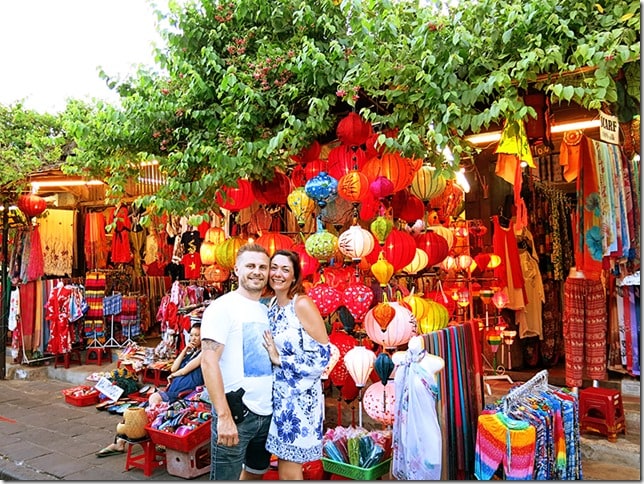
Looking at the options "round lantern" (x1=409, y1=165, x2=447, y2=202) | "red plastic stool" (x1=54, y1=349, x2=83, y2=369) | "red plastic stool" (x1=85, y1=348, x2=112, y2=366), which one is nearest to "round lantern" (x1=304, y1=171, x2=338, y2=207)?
"round lantern" (x1=409, y1=165, x2=447, y2=202)

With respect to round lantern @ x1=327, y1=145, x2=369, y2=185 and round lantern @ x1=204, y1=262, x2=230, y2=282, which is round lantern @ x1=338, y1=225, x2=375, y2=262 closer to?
round lantern @ x1=327, y1=145, x2=369, y2=185

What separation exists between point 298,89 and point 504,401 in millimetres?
3560

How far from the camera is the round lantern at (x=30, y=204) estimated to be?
9.73 meters

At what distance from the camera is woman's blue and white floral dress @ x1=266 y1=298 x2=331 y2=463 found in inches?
149

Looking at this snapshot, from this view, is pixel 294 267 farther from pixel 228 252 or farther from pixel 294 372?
pixel 228 252

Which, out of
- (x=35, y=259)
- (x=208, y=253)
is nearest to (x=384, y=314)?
(x=208, y=253)

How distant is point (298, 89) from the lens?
5434 millimetres

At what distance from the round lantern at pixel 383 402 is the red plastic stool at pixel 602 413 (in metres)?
2.36

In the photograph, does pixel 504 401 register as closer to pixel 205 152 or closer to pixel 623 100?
pixel 623 100

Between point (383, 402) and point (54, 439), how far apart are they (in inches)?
182

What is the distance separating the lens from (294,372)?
12.4ft

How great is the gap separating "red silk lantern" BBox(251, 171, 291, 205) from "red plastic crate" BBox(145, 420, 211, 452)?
259 cm

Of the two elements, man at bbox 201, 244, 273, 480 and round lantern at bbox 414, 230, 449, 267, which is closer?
man at bbox 201, 244, 273, 480

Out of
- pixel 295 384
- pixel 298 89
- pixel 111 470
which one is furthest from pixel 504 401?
pixel 111 470
